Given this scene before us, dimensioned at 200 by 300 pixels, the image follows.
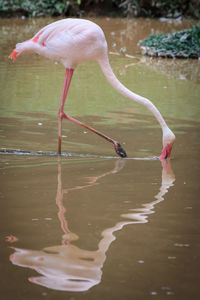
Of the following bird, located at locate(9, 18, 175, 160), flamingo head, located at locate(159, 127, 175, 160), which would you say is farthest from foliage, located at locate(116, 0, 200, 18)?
flamingo head, located at locate(159, 127, 175, 160)

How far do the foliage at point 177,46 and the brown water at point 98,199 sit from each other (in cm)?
283

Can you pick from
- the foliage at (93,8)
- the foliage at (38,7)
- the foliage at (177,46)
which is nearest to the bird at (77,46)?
the foliage at (177,46)

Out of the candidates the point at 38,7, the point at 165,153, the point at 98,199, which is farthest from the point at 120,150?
the point at 38,7

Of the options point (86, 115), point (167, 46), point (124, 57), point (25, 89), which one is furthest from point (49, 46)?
point (167, 46)

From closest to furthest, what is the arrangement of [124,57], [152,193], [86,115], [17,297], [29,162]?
[17,297]
[152,193]
[29,162]
[86,115]
[124,57]

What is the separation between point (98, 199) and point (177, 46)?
7543mm

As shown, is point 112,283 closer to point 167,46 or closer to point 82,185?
point 82,185

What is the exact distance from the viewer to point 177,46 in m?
10.8

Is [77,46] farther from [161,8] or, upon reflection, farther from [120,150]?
[161,8]

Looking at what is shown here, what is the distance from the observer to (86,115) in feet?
20.9

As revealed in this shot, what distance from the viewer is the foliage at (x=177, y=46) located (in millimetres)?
10609

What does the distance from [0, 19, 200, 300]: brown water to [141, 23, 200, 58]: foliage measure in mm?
2825

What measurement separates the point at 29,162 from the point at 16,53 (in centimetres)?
125

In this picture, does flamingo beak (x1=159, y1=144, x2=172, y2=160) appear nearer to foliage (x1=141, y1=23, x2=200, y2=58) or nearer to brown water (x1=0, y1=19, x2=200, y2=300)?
brown water (x1=0, y1=19, x2=200, y2=300)
